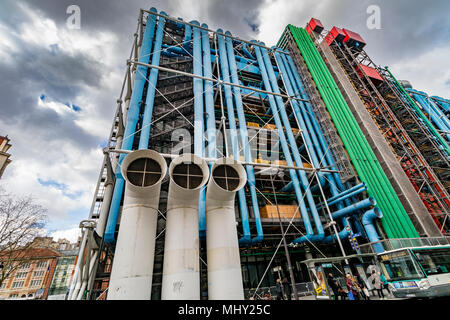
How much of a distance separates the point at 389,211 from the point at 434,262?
15.2 feet

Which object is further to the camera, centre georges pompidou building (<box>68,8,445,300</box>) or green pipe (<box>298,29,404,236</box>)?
green pipe (<box>298,29,404,236</box>)

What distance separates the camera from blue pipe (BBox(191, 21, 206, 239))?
474 inches

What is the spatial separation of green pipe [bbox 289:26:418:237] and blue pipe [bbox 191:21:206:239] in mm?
12666

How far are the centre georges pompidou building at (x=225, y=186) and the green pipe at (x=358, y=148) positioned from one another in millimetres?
107

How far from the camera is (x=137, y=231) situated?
27.8 ft

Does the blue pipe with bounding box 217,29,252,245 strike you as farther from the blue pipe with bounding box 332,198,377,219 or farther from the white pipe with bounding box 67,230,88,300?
the white pipe with bounding box 67,230,88,300

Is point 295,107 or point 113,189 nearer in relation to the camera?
point 113,189

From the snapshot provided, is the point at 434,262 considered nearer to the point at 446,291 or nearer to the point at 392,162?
the point at 446,291

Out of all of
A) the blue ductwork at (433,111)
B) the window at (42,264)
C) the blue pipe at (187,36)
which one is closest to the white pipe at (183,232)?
the blue pipe at (187,36)

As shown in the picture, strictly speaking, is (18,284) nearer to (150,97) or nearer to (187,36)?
(150,97)

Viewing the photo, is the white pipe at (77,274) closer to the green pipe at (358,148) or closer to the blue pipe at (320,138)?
the blue pipe at (320,138)

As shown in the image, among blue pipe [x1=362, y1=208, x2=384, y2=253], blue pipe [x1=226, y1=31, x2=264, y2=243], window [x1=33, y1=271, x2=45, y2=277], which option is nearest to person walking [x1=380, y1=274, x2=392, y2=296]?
blue pipe [x1=362, y1=208, x2=384, y2=253]

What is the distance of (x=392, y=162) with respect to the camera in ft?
58.5
